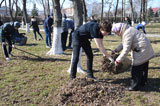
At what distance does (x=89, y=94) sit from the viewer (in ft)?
11.0

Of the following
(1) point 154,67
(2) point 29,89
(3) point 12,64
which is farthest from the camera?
(3) point 12,64

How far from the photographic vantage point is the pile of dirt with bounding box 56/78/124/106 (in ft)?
10.6

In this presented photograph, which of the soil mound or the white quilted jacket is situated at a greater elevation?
the white quilted jacket

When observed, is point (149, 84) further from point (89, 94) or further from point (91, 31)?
point (91, 31)

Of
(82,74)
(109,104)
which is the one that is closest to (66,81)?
(82,74)

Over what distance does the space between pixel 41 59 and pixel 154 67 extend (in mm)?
3864

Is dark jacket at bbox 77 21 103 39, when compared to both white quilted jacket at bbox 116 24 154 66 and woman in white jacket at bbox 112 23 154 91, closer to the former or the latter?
woman in white jacket at bbox 112 23 154 91

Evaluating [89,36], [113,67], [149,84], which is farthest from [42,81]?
[149,84]

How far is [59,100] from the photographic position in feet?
10.8

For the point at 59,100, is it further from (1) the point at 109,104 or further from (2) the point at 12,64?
(2) the point at 12,64

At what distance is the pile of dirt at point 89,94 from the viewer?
322cm

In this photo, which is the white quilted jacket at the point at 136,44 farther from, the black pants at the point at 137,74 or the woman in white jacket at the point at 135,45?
the black pants at the point at 137,74

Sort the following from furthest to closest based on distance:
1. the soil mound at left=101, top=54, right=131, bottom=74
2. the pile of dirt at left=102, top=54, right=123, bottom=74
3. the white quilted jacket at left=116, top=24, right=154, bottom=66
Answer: the pile of dirt at left=102, top=54, right=123, bottom=74
the soil mound at left=101, top=54, right=131, bottom=74
the white quilted jacket at left=116, top=24, right=154, bottom=66

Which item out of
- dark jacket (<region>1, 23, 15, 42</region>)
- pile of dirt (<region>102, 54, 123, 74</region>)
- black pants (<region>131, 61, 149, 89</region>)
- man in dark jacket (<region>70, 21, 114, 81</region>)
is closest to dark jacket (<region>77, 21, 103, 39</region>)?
man in dark jacket (<region>70, 21, 114, 81</region>)
